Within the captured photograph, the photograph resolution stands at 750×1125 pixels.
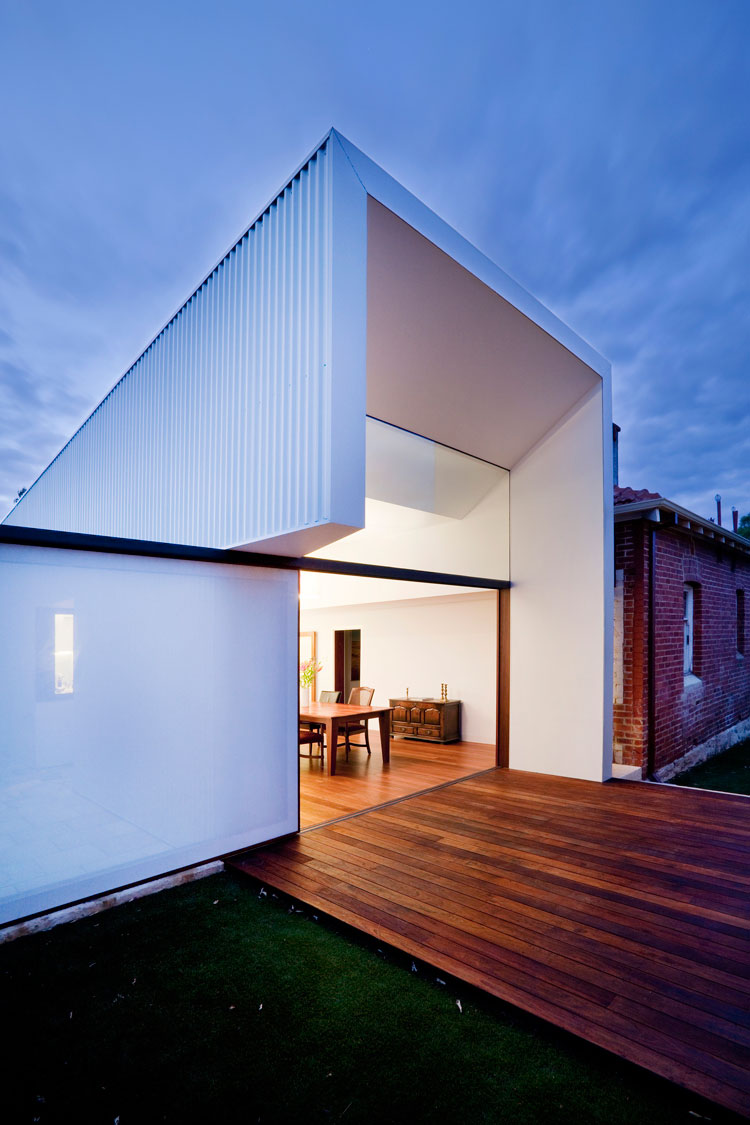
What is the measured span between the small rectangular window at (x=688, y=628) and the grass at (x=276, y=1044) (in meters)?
6.95

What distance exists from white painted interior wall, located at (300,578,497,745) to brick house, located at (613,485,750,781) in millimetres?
2008

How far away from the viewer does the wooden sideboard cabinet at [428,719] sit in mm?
8773

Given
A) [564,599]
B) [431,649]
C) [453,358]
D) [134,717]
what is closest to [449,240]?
[453,358]

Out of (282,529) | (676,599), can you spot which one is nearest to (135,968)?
(282,529)

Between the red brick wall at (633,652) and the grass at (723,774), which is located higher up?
the red brick wall at (633,652)

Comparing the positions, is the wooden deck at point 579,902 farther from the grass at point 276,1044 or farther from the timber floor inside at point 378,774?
the timber floor inside at point 378,774

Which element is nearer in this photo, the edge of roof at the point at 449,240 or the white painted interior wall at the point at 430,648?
the edge of roof at the point at 449,240

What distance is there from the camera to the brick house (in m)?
6.48

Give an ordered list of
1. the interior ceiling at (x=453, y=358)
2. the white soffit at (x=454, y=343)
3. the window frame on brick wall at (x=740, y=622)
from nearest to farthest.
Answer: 1. the white soffit at (x=454, y=343)
2. the interior ceiling at (x=453, y=358)
3. the window frame on brick wall at (x=740, y=622)

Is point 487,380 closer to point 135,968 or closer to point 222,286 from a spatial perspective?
point 222,286

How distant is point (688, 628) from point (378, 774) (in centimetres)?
518

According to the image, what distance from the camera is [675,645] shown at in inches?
286

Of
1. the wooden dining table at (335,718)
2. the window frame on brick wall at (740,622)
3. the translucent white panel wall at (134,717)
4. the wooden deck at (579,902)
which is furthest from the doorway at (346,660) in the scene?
the window frame on brick wall at (740,622)

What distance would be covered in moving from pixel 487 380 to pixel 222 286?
2.67 m
